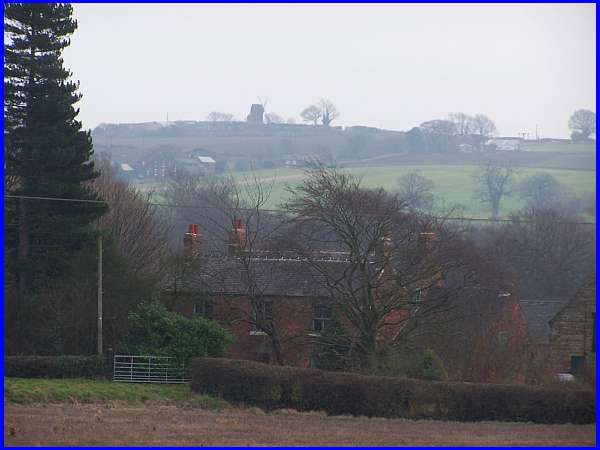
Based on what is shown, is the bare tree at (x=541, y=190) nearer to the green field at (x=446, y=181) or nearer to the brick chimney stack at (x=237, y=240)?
the green field at (x=446, y=181)

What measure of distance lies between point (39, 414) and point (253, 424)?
18.0 feet

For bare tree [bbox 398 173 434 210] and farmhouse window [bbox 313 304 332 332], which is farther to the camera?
bare tree [bbox 398 173 434 210]

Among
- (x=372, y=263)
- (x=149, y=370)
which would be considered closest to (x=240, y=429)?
(x=149, y=370)

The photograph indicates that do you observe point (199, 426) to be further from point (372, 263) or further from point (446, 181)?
point (446, 181)

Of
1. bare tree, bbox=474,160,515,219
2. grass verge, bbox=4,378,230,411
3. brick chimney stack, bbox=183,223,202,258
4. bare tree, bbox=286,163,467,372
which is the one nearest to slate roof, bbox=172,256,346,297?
brick chimney stack, bbox=183,223,202,258

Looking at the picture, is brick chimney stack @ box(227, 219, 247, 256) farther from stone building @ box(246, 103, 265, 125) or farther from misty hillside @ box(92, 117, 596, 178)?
stone building @ box(246, 103, 265, 125)

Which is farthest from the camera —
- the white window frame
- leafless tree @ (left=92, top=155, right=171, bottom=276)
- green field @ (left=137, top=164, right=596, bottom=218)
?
green field @ (left=137, top=164, right=596, bottom=218)

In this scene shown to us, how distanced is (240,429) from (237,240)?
1989cm

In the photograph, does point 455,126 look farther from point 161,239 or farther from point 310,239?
point 310,239

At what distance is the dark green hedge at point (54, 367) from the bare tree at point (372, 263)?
8868 mm

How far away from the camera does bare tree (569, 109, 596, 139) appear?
10931 cm

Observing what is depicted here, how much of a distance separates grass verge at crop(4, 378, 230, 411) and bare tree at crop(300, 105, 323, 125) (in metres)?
136

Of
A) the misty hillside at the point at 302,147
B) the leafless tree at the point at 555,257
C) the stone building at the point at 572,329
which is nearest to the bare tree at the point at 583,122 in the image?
the misty hillside at the point at 302,147

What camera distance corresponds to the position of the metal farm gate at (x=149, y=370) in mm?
38281
